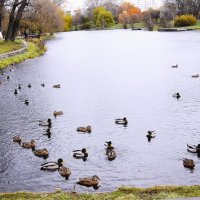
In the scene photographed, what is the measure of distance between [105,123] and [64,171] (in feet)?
24.2

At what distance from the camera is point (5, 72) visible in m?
44.1

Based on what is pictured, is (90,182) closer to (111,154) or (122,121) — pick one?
(111,154)

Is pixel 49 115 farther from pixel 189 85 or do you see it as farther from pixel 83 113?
pixel 189 85

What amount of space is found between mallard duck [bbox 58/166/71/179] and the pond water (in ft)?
0.57

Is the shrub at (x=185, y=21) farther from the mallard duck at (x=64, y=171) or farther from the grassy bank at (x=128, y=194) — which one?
the grassy bank at (x=128, y=194)

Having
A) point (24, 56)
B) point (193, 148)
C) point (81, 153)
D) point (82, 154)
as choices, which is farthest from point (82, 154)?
point (24, 56)

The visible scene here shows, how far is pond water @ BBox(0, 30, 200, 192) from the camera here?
1561 cm

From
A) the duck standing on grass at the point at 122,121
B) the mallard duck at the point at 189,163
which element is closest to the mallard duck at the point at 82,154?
the mallard duck at the point at 189,163

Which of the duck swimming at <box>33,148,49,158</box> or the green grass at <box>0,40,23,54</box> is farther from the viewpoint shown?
the green grass at <box>0,40,23,54</box>

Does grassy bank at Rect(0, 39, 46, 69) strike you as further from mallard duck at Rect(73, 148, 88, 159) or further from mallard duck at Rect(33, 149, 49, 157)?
mallard duck at Rect(73, 148, 88, 159)

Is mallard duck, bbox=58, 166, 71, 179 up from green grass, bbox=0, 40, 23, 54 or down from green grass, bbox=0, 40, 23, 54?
down

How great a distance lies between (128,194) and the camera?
1314 cm

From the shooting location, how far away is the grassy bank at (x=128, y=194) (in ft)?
41.8

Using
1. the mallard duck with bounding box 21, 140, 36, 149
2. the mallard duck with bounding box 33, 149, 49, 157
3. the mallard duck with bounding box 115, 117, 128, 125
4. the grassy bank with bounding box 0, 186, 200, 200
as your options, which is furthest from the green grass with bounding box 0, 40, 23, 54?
the grassy bank with bounding box 0, 186, 200, 200
